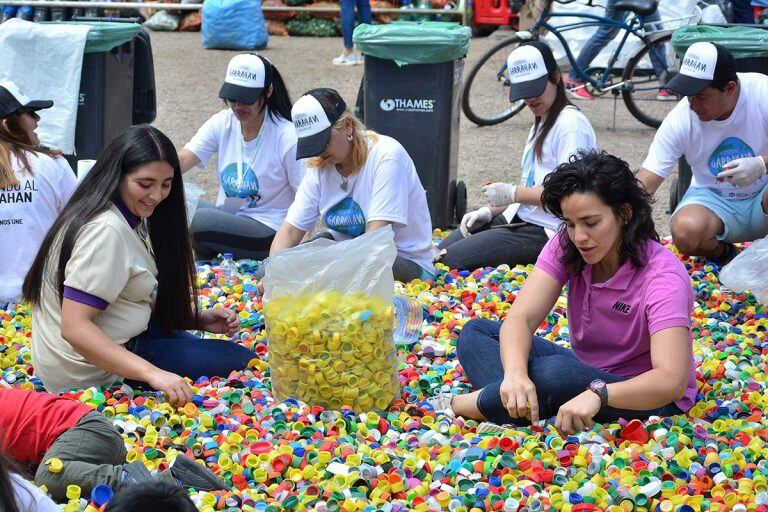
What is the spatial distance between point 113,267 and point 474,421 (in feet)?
3.85

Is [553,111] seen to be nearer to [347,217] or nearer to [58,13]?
[347,217]

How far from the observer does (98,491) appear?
267 centimetres

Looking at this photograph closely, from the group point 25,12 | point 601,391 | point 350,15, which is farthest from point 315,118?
point 25,12

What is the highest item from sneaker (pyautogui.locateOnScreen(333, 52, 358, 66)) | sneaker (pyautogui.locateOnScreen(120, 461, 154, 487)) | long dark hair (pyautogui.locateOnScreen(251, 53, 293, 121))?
long dark hair (pyautogui.locateOnScreen(251, 53, 293, 121))

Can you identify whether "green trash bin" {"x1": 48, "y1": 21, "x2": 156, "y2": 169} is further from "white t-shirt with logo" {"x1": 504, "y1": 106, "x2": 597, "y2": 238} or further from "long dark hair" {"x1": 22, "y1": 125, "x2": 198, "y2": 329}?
"long dark hair" {"x1": 22, "y1": 125, "x2": 198, "y2": 329}

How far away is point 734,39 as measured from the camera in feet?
17.3

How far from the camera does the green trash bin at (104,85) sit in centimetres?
604

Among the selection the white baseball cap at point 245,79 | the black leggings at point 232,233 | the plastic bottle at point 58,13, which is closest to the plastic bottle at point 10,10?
the plastic bottle at point 58,13

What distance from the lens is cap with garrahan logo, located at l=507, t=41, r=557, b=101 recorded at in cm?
464

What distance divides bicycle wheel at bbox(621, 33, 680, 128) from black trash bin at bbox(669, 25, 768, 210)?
245 centimetres

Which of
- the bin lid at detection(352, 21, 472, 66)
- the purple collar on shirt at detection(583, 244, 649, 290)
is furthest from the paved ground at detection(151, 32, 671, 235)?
the purple collar on shirt at detection(583, 244, 649, 290)

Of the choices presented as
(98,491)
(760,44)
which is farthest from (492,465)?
(760,44)

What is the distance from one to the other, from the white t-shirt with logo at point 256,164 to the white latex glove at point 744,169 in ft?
6.24

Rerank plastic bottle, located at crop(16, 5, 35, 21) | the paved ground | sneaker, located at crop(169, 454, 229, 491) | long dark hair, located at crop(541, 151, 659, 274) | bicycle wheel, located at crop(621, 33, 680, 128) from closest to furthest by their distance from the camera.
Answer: sneaker, located at crop(169, 454, 229, 491), long dark hair, located at crop(541, 151, 659, 274), the paved ground, bicycle wheel, located at crop(621, 33, 680, 128), plastic bottle, located at crop(16, 5, 35, 21)
